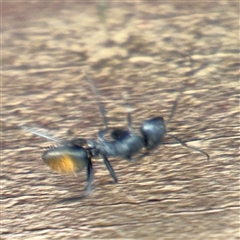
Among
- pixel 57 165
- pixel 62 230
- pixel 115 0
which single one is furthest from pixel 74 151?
pixel 115 0

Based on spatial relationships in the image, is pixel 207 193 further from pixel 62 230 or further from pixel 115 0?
pixel 115 0

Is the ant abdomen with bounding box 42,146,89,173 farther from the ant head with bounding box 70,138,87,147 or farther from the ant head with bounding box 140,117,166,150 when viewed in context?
the ant head with bounding box 140,117,166,150

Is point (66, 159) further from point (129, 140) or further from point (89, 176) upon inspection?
point (129, 140)

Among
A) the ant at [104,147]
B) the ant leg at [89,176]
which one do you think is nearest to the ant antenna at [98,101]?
the ant at [104,147]

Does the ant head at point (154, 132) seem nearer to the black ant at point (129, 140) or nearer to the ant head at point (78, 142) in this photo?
the black ant at point (129, 140)

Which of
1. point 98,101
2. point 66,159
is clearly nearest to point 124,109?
point 98,101

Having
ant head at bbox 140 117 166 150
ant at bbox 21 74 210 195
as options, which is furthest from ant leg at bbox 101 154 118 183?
ant head at bbox 140 117 166 150

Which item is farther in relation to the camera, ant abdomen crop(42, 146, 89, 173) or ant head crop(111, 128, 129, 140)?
ant head crop(111, 128, 129, 140)
